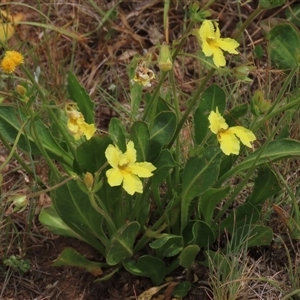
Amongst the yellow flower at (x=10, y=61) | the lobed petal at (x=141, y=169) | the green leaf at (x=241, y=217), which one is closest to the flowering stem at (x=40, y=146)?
the yellow flower at (x=10, y=61)

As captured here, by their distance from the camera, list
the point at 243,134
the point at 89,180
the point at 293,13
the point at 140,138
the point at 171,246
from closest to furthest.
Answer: the point at 89,180, the point at 243,134, the point at 140,138, the point at 171,246, the point at 293,13

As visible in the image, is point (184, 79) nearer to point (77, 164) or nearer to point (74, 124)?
point (77, 164)

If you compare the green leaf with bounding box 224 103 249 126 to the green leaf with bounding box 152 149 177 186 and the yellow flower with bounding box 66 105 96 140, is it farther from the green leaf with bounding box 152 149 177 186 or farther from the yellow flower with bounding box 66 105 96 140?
the yellow flower with bounding box 66 105 96 140

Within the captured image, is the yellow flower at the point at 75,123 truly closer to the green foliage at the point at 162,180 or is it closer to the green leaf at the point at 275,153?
the green foliage at the point at 162,180

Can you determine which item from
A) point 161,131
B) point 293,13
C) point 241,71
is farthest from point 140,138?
point 293,13

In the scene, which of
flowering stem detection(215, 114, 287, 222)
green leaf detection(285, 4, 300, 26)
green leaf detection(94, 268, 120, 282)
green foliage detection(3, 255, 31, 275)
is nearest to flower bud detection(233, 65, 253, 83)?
flowering stem detection(215, 114, 287, 222)

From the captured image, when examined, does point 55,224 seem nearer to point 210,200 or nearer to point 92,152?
point 92,152

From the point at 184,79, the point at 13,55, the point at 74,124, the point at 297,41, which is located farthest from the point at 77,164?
the point at 184,79
